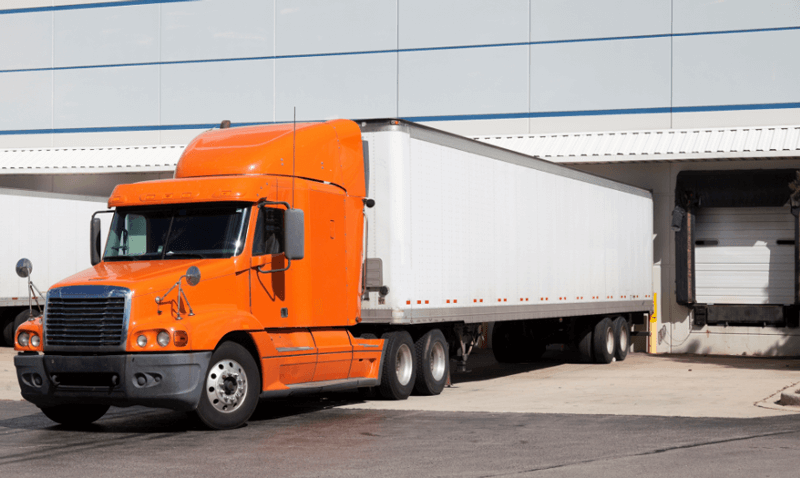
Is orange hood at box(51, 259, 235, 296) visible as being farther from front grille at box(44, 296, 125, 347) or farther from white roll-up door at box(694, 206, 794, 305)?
white roll-up door at box(694, 206, 794, 305)

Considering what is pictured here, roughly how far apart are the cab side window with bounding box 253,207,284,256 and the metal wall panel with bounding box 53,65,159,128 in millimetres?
20396

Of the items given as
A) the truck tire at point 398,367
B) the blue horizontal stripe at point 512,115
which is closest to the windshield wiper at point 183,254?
the truck tire at point 398,367

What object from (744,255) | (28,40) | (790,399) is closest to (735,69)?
(744,255)

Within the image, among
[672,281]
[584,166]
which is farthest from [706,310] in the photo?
[584,166]

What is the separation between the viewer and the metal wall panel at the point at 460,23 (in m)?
29.5

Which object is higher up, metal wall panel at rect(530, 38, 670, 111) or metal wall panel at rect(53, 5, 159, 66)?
metal wall panel at rect(53, 5, 159, 66)

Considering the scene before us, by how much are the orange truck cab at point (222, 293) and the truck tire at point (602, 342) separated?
9.05 meters

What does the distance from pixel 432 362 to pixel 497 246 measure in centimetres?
258

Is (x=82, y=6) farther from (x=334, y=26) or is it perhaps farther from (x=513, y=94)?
(x=513, y=94)

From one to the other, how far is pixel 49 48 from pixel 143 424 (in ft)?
76.6

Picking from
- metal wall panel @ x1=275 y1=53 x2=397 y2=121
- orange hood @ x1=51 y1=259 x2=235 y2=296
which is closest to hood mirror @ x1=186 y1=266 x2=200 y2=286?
orange hood @ x1=51 y1=259 x2=235 y2=296

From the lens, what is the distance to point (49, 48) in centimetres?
3362

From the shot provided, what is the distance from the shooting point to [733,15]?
27.7m

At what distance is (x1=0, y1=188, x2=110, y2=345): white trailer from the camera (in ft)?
87.4
